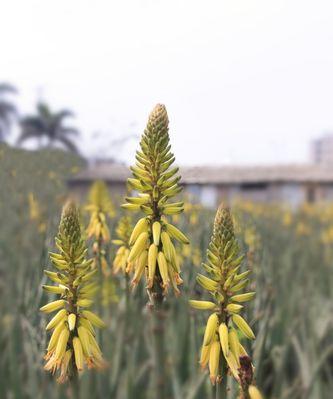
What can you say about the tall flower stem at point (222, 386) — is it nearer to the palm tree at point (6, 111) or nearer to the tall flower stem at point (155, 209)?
the tall flower stem at point (155, 209)

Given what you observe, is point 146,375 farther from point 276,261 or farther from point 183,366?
point 276,261

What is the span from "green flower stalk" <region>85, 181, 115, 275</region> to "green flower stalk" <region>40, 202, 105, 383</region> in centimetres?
62

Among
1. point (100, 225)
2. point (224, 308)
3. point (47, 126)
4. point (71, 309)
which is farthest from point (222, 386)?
point (47, 126)

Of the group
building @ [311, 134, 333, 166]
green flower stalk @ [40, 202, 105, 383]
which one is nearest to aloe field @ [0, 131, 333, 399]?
green flower stalk @ [40, 202, 105, 383]

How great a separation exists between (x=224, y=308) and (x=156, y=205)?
235 mm

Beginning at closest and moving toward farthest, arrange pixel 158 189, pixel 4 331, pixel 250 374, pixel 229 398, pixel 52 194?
pixel 250 374 → pixel 158 189 → pixel 229 398 → pixel 52 194 → pixel 4 331

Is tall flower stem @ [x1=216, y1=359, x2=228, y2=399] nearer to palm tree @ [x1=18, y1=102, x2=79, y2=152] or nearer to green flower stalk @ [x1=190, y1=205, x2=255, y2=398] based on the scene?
green flower stalk @ [x1=190, y1=205, x2=255, y2=398]

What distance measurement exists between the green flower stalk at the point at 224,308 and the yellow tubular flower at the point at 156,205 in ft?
0.20

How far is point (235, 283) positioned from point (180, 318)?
3.63m

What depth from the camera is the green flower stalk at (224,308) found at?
993 mm

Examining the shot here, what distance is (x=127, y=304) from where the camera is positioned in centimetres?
214

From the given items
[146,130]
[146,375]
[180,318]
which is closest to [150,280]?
[146,130]

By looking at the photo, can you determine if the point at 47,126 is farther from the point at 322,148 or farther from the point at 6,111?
the point at 322,148

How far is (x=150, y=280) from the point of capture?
1055mm
